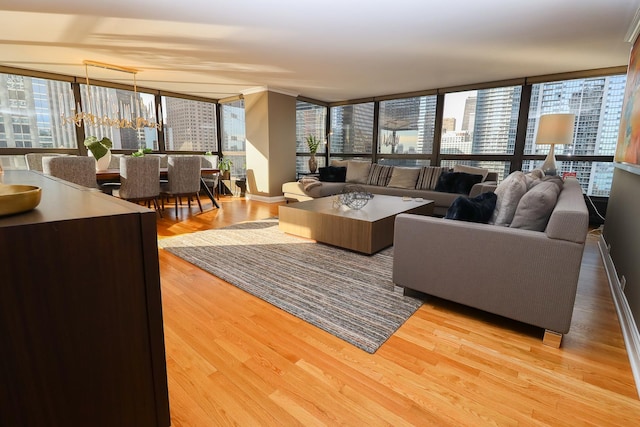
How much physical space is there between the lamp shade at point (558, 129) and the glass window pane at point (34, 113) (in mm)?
6910

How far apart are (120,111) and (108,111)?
35 centimetres

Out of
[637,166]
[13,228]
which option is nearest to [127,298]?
[13,228]

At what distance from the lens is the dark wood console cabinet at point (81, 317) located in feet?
2.28

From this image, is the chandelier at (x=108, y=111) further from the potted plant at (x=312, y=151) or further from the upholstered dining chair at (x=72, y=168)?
the potted plant at (x=312, y=151)

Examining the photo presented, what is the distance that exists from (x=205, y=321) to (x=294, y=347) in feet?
2.07

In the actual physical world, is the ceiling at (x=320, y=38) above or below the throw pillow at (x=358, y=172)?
above

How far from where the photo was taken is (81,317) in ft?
2.59

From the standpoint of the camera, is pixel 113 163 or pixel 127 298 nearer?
pixel 127 298

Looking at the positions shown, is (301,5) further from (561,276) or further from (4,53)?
(4,53)

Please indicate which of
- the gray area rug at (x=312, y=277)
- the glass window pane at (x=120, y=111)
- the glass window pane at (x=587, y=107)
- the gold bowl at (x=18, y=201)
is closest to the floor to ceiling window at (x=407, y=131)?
the glass window pane at (x=587, y=107)

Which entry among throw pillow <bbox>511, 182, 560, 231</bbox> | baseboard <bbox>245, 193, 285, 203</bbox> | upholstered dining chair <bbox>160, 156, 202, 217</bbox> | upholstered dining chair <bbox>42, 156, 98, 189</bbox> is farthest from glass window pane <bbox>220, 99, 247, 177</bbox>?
throw pillow <bbox>511, 182, 560, 231</bbox>

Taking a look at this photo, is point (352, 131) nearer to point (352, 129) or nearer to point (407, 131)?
point (352, 129)

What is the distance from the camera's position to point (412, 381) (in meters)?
1.52

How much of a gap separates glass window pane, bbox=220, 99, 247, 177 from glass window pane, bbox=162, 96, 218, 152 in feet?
0.73
